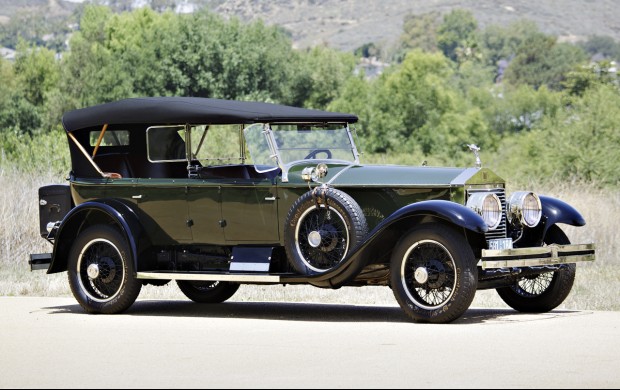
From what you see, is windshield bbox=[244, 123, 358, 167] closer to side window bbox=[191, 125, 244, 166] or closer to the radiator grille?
side window bbox=[191, 125, 244, 166]

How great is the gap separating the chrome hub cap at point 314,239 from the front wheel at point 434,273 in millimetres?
789

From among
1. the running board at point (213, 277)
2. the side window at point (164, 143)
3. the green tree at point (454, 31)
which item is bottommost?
the running board at point (213, 277)

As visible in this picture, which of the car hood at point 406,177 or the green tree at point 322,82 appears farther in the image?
the green tree at point 322,82

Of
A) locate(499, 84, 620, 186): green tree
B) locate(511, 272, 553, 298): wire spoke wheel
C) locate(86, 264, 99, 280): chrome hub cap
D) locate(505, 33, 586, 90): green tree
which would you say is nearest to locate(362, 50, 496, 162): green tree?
locate(499, 84, 620, 186): green tree

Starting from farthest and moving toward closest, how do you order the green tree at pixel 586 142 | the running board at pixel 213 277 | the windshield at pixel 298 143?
the green tree at pixel 586 142 → the windshield at pixel 298 143 → the running board at pixel 213 277

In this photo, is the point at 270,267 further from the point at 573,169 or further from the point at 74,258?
the point at 573,169

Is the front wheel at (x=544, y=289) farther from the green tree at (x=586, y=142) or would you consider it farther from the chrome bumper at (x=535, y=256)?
the green tree at (x=586, y=142)

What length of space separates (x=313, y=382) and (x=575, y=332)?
3303 mm

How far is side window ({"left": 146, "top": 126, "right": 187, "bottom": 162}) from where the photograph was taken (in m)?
13.3

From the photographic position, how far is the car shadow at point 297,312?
11.4m

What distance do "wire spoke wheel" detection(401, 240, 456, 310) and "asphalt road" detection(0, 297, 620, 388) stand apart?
0.30 m

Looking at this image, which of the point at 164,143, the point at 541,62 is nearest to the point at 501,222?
the point at 164,143

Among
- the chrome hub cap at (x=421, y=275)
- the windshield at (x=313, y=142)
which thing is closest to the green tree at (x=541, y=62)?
the windshield at (x=313, y=142)

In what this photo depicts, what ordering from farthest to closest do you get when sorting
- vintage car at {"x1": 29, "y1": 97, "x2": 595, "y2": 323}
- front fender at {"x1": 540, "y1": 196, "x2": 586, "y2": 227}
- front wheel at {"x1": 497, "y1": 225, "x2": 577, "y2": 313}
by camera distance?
front fender at {"x1": 540, "y1": 196, "x2": 586, "y2": 227} → front wheel at {"x1": 497, "y1": 225, "x2": 577, "y2": 313} → vintage car at {"x1": 29, "y1": 97, "x2": 595, "y2": 323}
